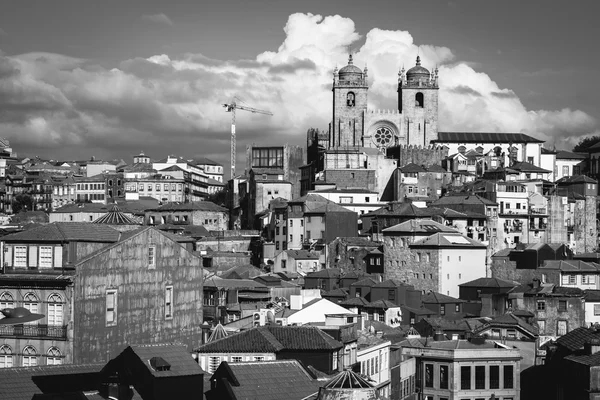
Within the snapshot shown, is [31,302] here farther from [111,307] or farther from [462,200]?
[462,200]

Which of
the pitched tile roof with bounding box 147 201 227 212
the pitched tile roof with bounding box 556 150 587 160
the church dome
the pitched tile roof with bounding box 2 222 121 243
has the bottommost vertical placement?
the pitched tile roof with bounding box 2 222 121 243

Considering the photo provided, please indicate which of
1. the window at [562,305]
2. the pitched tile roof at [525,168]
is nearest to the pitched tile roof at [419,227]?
the window at [562,305]

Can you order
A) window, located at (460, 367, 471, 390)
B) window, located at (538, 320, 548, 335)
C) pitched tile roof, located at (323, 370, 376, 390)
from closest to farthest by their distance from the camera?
1. pitched tile roof, located at (323, 370, 376, 390)
2. window, located at (460, 367, 471, 390)
3. window, located at (538, 320, 548, 335)

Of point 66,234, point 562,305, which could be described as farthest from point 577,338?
point 66,234

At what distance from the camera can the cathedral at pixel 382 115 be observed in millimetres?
145375

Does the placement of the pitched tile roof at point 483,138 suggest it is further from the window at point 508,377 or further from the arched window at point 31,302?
the arched window at point 31,302

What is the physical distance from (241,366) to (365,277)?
176ft

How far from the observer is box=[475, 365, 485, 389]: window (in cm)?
6456

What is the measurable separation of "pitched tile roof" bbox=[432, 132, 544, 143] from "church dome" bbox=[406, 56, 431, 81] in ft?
23.9

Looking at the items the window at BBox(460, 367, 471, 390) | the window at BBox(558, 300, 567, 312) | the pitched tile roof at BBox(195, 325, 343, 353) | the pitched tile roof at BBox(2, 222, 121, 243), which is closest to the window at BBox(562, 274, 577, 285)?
the window at BBox(558, 300, 567, 312)

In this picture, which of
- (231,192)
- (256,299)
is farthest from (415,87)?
(256,299)

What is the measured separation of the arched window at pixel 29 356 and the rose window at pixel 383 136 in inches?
3919

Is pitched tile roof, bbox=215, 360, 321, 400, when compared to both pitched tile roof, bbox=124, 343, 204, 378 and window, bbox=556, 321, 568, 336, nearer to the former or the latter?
pitched tile roof, bbox=124, 343, 204, 378

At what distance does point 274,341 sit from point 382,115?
9562 centimetres
